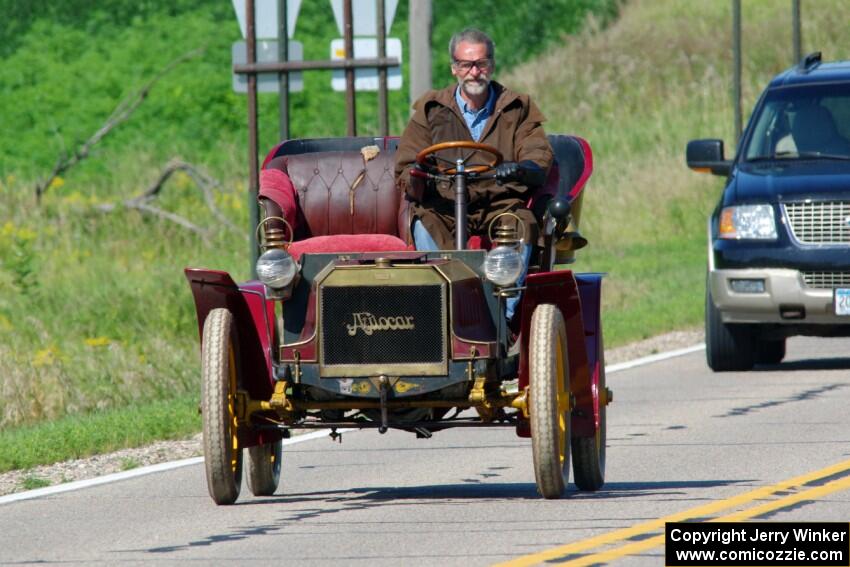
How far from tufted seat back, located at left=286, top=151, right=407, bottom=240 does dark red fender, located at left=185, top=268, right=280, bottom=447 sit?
3.01ft

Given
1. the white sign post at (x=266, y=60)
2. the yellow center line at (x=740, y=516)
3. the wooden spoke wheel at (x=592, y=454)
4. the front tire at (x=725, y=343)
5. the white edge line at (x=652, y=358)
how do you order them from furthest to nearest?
the white sign post at (x=266, y=60)
the white edge line at (x=652, y=358)
the front tire at (x=725, y=343)
the wooden spoke wheel at (x=592, y=454)
the yellow center line at (x=740, y=516)

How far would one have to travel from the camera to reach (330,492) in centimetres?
1052

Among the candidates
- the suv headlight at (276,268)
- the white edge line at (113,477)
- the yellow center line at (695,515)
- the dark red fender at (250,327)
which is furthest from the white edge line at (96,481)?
the yellow center line at (695,515)

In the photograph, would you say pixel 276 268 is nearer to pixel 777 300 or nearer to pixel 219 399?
pixel 219 399

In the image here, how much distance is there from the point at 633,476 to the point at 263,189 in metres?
2.33

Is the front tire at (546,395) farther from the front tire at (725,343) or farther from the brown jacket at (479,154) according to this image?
the front tire at (725,343)

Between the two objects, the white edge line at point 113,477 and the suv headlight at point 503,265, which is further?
the white edge line at point 113,477

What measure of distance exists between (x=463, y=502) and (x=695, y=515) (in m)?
1.22

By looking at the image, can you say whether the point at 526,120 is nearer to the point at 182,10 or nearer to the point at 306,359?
the point at 306,359

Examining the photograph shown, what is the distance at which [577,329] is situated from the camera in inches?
393

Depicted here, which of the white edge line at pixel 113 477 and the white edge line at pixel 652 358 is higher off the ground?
the white edge line at pixel 113 477

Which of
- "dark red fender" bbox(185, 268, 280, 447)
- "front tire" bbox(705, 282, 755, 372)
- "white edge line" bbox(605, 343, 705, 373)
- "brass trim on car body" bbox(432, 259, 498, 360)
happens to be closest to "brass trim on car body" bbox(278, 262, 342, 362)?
"dark red fender" bbox(185, 268, 280, 447)

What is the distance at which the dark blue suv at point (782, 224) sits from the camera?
50.8ft

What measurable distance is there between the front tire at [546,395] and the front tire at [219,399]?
4.38ft
